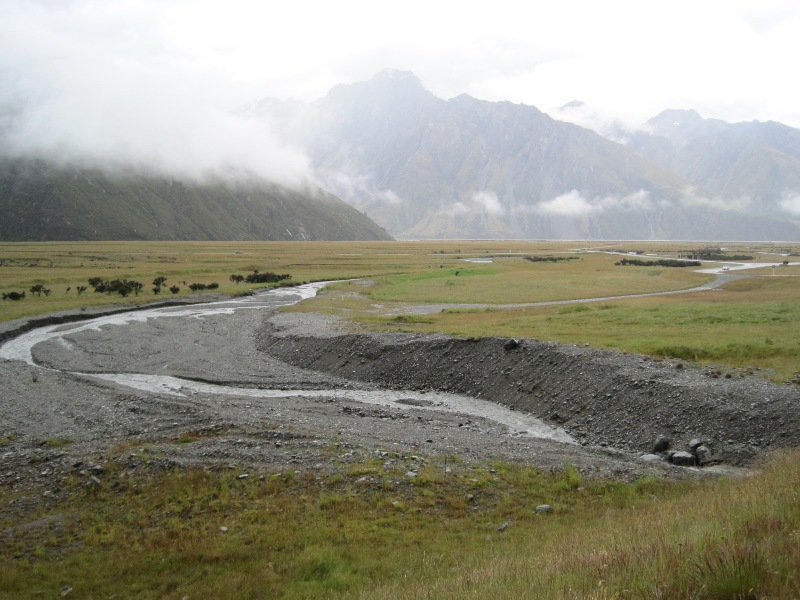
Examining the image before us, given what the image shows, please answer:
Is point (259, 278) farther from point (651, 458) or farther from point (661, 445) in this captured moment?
point (651, 458)

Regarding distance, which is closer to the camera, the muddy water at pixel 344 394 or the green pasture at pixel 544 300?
the muddy water at pixel 344 394

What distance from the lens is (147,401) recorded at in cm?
2855

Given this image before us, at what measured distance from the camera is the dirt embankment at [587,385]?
21.3m

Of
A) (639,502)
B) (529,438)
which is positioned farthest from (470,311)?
(639,502)

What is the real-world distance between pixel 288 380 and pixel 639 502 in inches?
980

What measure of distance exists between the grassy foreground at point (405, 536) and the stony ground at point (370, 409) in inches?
70.3

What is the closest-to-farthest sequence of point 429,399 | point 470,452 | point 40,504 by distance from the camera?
point 40,504 < point 470,452 < point 429,399

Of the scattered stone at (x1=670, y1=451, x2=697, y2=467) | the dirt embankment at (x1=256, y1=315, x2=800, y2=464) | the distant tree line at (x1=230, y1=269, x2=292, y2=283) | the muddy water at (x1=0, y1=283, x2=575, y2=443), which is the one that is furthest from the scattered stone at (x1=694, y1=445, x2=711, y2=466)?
the distant tree line at (x1=230, y1=269, x2=292, y2=283)

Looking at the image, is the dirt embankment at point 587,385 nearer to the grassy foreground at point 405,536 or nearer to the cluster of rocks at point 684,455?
the cluster of rocks at point 684,455

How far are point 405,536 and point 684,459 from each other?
1232cm

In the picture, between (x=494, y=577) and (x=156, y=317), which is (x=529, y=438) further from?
(x=156, y=317)

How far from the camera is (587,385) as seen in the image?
93.2 ft

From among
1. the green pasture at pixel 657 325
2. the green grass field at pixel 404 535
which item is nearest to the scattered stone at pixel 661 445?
the green grass field at pixel 404 535

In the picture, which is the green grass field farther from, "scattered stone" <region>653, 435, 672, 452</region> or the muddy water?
the muddy water
